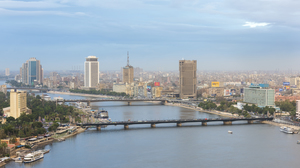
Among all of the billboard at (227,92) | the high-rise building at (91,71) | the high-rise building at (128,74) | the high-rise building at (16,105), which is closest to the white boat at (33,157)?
the high-rise building at (16,105)

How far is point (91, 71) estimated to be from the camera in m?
62.5

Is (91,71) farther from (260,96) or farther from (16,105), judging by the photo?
(16,105)

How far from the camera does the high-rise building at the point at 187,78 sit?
138 feet

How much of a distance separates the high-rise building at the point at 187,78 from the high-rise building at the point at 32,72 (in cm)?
3637

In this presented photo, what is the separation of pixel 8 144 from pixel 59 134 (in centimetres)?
356

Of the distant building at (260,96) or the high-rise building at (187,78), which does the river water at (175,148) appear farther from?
the high-rise building at (187,78)

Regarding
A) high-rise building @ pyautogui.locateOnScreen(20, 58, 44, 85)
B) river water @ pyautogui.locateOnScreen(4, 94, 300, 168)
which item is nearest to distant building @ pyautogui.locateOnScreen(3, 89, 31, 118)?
river water @ pyautogui.locateOnScreen(4, 94, 300, 168)

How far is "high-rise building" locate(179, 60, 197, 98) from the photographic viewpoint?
42.2m

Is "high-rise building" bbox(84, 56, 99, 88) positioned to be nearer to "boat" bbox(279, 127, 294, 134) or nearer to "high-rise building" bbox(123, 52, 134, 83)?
"high-rise building" bbox(123, 52, 134, 83)

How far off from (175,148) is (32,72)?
60609 mm

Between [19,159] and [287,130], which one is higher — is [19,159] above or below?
below

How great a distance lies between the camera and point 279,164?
Answer: 12852mm

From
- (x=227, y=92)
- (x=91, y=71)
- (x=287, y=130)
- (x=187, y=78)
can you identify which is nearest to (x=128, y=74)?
(x=91, y=71)

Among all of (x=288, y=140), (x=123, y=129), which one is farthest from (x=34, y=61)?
(x=288, y=140)
